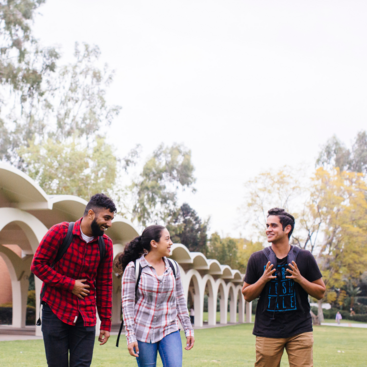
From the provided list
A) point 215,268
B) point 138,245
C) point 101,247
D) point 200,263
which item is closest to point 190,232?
point 215,268

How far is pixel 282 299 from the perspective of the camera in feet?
13.6

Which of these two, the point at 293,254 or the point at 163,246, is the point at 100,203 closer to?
the point at 163,246

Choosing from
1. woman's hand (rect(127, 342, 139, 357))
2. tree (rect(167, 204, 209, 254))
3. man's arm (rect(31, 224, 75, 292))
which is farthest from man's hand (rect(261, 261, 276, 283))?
tree (rect(167, 204, 209, 254))

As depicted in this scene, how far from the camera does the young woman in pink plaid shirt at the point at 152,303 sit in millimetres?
3971

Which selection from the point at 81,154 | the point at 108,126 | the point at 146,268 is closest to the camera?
the point at 146,268

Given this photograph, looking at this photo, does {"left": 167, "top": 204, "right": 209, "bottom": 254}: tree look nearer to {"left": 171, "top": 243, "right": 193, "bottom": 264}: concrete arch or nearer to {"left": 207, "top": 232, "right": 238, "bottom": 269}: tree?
{"left": 207, "top": 232, "right": 238, "bottom": 269}: tree

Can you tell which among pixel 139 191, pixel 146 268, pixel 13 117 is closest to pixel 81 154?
pixel 13 117

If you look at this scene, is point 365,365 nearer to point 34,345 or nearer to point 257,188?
point 34,345

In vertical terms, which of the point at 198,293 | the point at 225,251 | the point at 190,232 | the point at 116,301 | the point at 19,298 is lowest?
the point at 116,301

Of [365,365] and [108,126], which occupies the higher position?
[108,126]

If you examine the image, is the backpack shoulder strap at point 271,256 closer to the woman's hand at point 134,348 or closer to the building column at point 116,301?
the woman's hand at point 134,348

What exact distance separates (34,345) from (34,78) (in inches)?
873

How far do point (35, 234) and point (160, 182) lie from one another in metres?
32.7

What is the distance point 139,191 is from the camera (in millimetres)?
44531
